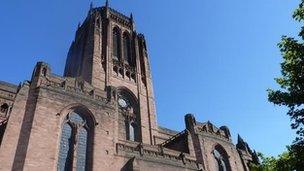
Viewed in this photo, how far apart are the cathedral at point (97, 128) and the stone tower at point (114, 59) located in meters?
0.15

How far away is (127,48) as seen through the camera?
4769cm

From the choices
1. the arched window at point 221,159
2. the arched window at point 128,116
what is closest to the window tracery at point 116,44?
the arched window at point 128,116

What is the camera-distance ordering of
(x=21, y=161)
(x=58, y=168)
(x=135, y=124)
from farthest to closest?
(x=135, y=124)
(x=58, y=168)
(x=21, y=161)

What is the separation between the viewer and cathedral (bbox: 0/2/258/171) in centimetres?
2223

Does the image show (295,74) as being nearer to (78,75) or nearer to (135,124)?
(135,124)

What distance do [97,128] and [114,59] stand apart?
18.8 meters

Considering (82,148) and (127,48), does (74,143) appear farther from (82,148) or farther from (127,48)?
(127,48)

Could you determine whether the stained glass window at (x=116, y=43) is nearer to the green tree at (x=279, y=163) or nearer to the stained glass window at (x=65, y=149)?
the stained glass window at (x=65, y=149)

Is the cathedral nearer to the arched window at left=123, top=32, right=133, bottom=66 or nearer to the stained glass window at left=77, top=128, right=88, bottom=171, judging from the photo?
the stained glass window at left=77, top=128, right=88, bottom=171

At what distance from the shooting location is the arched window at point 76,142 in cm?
2305

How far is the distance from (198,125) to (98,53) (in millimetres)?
14963

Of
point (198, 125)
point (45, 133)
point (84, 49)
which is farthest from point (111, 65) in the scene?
point (45, 133)

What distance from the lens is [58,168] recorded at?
73.0 feet

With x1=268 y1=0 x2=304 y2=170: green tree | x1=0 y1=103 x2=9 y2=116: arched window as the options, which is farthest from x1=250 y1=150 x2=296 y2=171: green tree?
x1=0 y1=103 x2=9 y2=116: arched window
